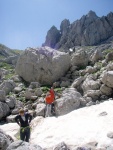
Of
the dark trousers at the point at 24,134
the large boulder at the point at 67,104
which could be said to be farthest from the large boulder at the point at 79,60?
the dark trousers at the point at 24,134

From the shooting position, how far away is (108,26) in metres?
160

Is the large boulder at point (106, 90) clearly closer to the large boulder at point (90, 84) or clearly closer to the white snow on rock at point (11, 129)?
the large boulder at point (90, 84)

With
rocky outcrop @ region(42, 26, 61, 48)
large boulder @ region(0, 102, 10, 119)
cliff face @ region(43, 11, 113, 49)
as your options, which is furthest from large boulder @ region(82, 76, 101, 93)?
rocky outcrop @ region(42, 26, 61, 48)

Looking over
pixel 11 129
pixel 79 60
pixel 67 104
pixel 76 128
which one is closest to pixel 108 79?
pixel 67 104

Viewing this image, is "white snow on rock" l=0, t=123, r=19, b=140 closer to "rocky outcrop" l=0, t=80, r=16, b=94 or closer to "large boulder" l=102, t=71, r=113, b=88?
"large boulder" l=102, t=71, r=113, b=88

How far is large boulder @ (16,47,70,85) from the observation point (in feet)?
134

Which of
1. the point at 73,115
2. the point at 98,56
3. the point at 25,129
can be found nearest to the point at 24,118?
the point at 25,129

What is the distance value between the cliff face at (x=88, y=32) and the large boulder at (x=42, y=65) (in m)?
112

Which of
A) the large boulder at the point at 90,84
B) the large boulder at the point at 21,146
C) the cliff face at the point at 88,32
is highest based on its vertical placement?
the cliff face at the point at 88,32

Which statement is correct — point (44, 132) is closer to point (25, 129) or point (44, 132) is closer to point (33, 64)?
point (25, 129)

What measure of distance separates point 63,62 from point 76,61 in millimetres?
2571

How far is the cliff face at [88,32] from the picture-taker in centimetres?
15912

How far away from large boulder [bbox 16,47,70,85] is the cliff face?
112 metres

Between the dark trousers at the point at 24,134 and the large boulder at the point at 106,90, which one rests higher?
the large boulder at the point at 106,90
